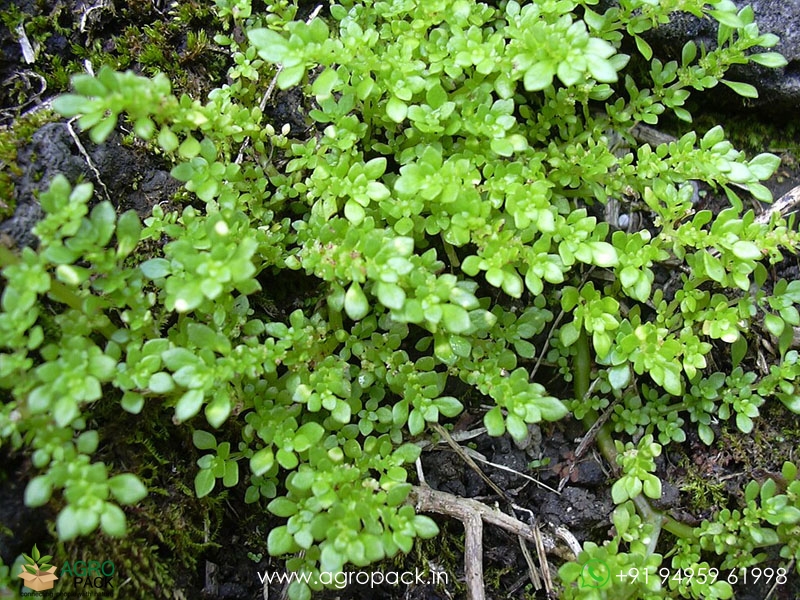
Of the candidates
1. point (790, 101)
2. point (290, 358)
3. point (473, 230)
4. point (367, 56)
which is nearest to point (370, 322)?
point (290, 358)

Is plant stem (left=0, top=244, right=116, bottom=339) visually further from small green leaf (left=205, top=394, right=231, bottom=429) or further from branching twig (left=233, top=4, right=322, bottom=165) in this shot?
branching twig (left=233, top=4, right=322, bottom=165)

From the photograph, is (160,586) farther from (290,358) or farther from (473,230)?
(473,230)

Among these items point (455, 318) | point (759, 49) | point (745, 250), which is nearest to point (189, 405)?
point (455, 318)

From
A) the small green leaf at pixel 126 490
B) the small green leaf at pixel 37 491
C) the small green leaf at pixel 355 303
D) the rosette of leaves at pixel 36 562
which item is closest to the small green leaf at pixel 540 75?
the small green leaf at pixel 355 303

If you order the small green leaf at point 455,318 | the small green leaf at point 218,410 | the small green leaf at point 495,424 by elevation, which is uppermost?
the small green leaf at point 455,318

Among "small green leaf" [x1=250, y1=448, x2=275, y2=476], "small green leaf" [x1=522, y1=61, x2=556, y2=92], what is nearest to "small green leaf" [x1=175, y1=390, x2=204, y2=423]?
"small green leaf" [x1=250, y1=448, x2=275, y2=476]

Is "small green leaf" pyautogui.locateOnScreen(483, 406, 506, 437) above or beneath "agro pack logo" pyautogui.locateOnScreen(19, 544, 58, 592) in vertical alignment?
above

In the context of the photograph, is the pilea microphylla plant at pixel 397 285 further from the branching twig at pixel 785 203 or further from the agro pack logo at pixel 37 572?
the branching twig at pixel 785 203
